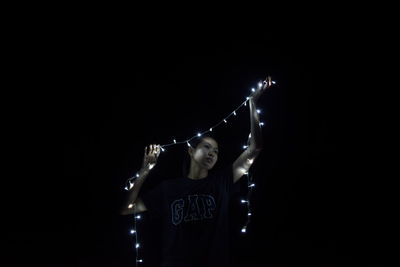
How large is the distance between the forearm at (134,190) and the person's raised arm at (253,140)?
0.47 metres

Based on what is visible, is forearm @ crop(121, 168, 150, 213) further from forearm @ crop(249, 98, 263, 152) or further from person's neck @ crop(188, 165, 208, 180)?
forearm @ crop(249, 98, 263, 152)

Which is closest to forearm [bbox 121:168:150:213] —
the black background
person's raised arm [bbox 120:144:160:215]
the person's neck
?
person's raised arm [bbox 120:144:160:215]

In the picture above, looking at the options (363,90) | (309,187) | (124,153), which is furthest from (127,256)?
(363,90)

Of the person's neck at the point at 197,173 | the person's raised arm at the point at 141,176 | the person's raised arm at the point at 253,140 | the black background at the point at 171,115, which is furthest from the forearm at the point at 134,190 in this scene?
the black background at the point at 171,115

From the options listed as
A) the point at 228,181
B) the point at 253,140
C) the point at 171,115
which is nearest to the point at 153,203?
the point at 228,181

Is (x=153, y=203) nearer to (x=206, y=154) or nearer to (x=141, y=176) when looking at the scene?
(x=141, y=176)

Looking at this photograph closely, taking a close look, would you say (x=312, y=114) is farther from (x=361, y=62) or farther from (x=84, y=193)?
(x=84, y=193)

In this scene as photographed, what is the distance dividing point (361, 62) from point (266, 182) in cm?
129

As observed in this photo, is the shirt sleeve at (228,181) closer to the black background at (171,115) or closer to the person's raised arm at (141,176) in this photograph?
the person's raised arm at (141,176)

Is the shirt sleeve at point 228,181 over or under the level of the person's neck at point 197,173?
under

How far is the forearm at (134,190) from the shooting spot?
1.92m

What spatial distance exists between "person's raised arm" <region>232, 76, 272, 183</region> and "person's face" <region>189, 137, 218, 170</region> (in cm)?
14

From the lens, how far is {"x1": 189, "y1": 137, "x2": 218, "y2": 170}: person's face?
2.11 metres

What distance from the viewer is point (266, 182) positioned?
3.45 metres
